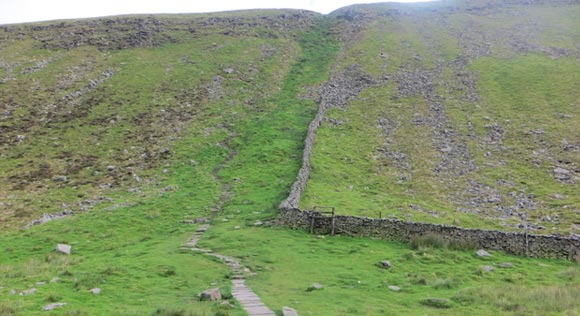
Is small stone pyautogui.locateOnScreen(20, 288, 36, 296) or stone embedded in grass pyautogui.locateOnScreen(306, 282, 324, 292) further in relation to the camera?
stone embedded in grass pyautogui.locateOnScreen(306, 282, 324, 292)

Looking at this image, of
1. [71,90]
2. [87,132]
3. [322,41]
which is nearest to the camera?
[87,132]

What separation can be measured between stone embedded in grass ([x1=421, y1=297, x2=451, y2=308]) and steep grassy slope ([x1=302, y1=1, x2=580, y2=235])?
1275 centimetres

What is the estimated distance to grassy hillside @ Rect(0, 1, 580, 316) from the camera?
19.3 m

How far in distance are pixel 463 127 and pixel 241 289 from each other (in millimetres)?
39656

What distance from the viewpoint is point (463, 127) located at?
51844 millimetres

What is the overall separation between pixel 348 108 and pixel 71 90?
37838 mm

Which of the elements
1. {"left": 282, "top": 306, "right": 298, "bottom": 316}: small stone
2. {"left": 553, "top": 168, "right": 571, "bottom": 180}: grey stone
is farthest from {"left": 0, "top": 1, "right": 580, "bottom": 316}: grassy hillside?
{"left": 553, "top": 168, "right": 571, "bottom": 180}: grey stone

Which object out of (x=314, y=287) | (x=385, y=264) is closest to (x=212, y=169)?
(x=385, y=264)

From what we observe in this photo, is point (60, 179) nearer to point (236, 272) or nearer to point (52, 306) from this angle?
point (236, 272)

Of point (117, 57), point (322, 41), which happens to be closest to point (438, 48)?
point (322, 41)

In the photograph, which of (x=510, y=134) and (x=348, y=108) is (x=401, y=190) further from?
(x=348, y=108)

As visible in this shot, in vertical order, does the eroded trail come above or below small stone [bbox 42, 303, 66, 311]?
below

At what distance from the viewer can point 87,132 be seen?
175 ft

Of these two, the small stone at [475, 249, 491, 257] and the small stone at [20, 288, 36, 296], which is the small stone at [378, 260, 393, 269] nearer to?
the small stone at [475, 249, 491, 257]
